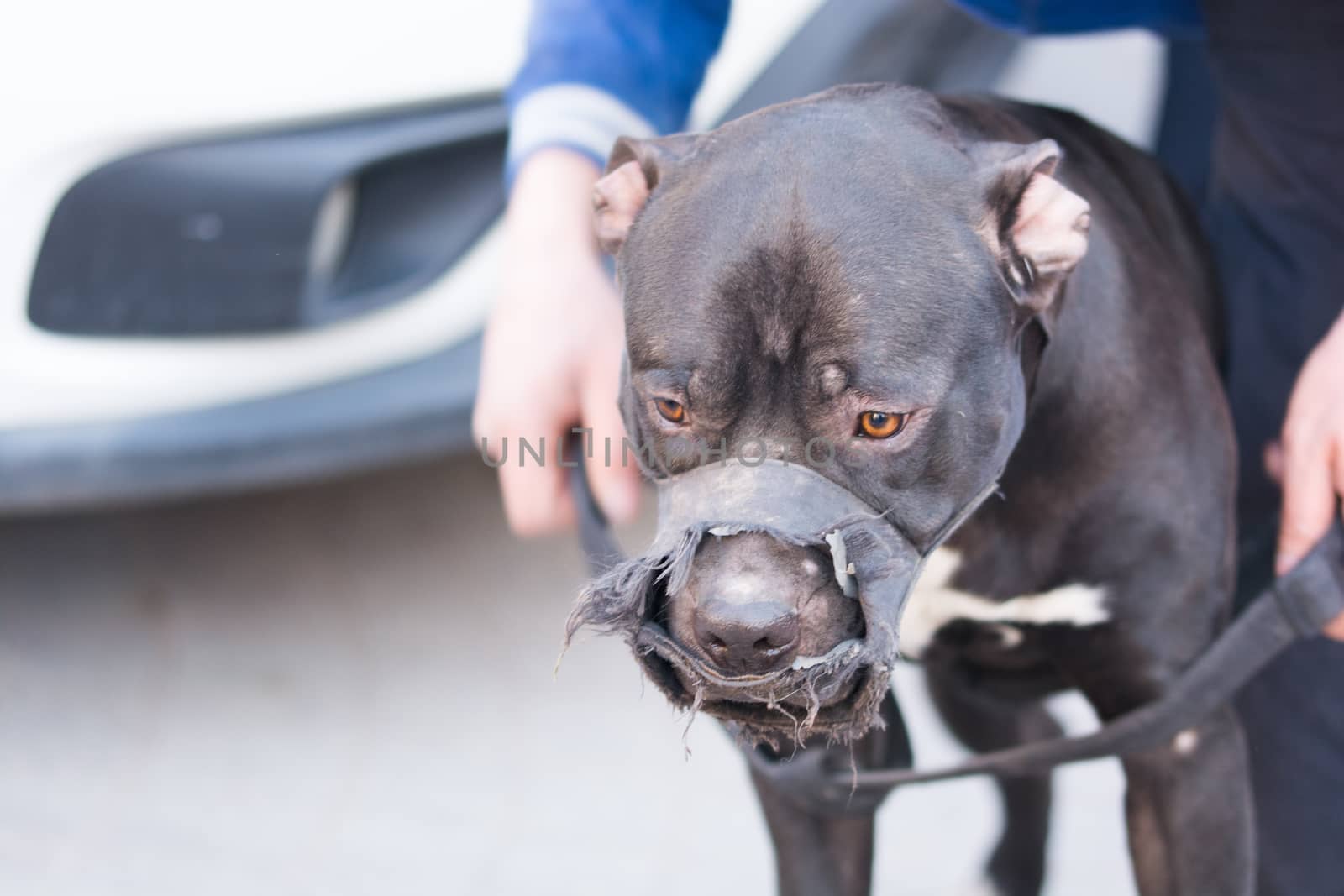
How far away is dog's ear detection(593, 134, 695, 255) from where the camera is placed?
166cm

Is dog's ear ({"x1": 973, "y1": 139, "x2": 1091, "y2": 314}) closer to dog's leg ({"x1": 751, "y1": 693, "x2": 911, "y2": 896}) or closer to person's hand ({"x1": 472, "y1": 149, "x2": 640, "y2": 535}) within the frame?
person's hand ({"x1": 472, "y1": 149, "x2": 640, "y2": 535})

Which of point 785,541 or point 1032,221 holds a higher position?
point 1032,221

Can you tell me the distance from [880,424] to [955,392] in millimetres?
96

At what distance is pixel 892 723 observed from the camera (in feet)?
6.40

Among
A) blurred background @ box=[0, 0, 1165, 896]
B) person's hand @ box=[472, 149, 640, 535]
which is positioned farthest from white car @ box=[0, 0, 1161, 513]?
person's hand @ box=[472, 149, 640, 535]

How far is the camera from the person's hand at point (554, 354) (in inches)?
77.0

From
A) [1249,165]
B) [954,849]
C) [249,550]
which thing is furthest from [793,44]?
[249,550]

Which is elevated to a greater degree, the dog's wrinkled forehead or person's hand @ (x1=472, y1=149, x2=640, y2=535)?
the dog's wrinkled forehead

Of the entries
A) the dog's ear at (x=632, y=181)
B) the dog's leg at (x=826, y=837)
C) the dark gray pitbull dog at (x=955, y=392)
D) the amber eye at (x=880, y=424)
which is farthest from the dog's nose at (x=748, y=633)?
the dog's leg at (x=826, y=837)

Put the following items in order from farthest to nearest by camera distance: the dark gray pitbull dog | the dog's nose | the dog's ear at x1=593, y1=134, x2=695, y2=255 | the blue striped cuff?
the blue striped cuff, the dog's ear at x1=593, y1=134, x2=695, y2=255, the dark gray pitbull dog, the dog's nose

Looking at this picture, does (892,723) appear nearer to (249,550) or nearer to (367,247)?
(367,247)

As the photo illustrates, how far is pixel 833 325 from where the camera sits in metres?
1.46

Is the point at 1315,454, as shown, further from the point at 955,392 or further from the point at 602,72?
the point at 602,72

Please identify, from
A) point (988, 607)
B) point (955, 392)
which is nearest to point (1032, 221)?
point (955, 392)
